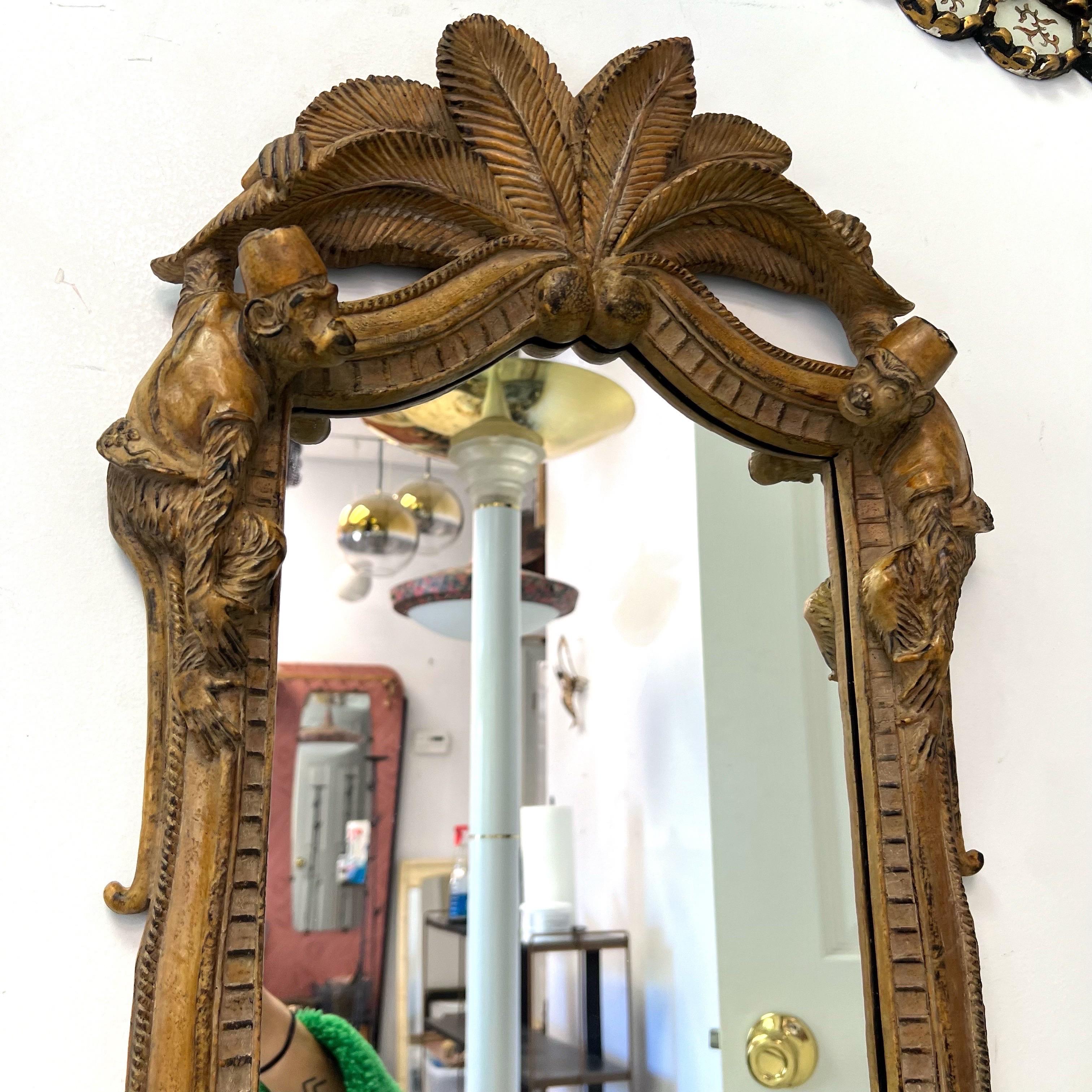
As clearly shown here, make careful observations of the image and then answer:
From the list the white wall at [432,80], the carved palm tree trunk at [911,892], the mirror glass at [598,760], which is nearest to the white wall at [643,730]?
the mirror glass at [598,760]

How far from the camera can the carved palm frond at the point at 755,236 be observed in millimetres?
740

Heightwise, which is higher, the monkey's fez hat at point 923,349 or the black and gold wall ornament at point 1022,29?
the black and gold wall ornament at point 1022,29

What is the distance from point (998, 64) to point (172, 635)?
2.59 feet

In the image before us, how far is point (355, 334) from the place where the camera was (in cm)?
66

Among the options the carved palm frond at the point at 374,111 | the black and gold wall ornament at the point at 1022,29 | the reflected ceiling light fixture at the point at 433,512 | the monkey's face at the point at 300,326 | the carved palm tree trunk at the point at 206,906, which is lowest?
the carved palm tree trunk at the point at 206,906

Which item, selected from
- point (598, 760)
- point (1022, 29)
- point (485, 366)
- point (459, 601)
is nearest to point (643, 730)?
point (598, 760)

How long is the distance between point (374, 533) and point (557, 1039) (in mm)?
325

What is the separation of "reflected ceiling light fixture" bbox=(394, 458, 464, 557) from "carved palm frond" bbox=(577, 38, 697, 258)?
7.2 inches

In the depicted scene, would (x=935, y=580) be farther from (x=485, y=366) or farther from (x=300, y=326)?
(x=300, y=326)

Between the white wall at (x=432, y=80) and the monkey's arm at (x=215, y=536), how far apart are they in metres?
0.07

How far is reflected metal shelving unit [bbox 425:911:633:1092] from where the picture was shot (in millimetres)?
680

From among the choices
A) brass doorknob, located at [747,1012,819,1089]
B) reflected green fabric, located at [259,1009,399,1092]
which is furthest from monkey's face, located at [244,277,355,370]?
brass doorknob, located at [747,1012,819,1089]

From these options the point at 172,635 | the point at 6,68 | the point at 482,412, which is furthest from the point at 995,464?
the point at 6,68

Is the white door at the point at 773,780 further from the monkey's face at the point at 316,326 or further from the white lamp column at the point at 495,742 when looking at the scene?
the monkey's face at the point at 316,326
